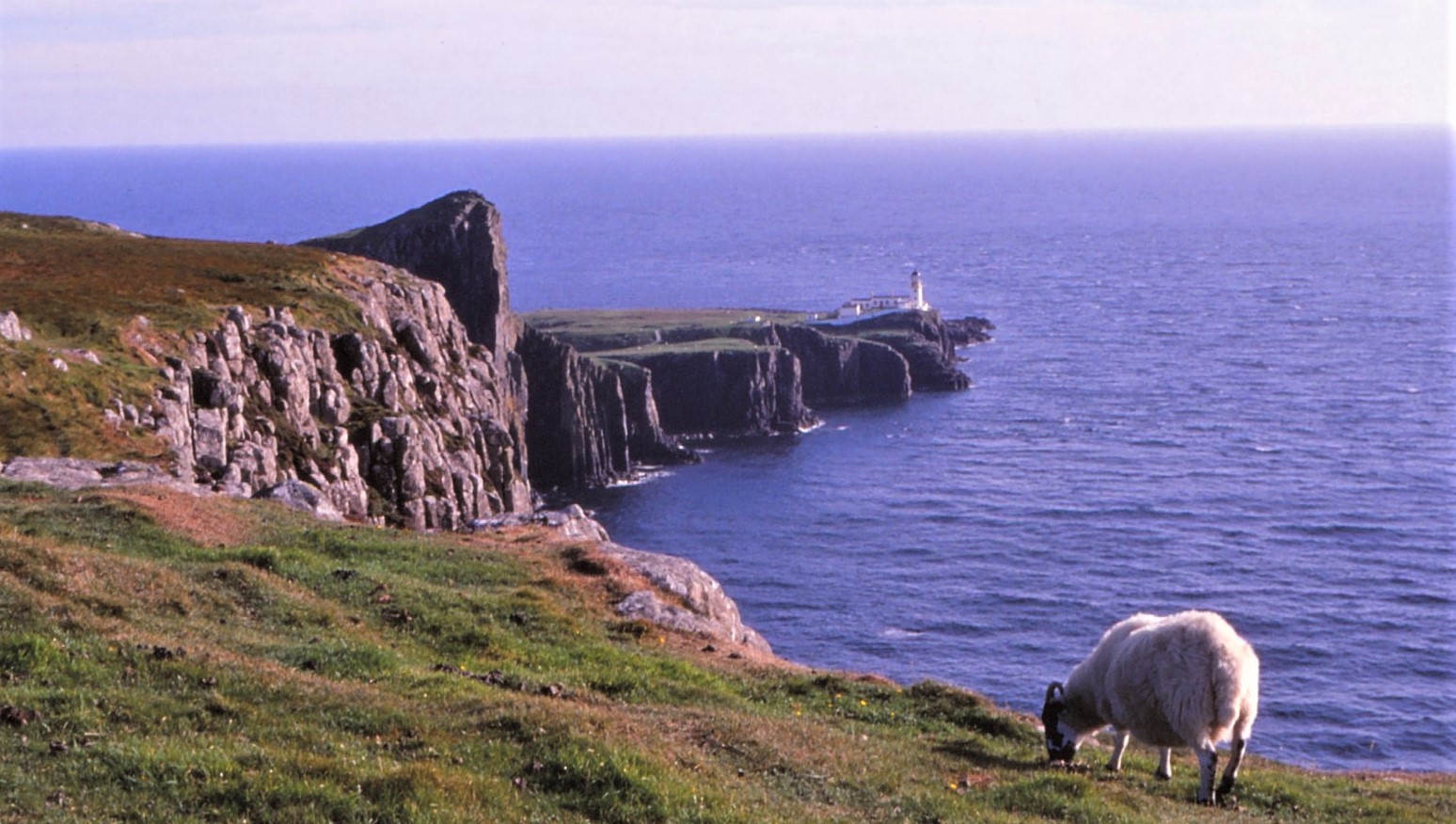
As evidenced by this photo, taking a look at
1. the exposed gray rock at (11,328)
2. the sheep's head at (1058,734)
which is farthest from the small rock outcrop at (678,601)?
the exposed gray rock at (11,328)

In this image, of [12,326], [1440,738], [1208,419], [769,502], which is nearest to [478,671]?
[12,326]

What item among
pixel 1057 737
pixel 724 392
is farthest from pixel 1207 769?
pixel 724 392

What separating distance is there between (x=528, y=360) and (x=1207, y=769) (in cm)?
12928

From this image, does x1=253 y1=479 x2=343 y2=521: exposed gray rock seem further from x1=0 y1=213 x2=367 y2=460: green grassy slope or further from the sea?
the sea

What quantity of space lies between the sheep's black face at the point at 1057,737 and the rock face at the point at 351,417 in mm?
33619

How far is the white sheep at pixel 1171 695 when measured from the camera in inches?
782

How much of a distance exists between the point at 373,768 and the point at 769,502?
118 meters

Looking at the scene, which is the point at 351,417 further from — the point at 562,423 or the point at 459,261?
the point at 562,423

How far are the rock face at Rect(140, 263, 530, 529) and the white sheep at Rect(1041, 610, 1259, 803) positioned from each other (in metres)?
33.9

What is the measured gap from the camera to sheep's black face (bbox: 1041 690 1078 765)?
21812 millimetres

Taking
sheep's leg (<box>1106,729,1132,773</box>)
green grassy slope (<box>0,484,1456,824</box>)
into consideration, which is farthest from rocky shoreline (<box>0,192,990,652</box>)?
sheep's leg (<box>1106,729,1132,773</box>)

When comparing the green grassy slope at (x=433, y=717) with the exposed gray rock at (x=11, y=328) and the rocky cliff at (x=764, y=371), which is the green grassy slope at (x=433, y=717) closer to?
the exposed gray rock at (x=11, y=328)

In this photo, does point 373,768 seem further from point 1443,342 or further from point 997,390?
point 1443,342

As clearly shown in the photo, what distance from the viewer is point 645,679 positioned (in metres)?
23.3
